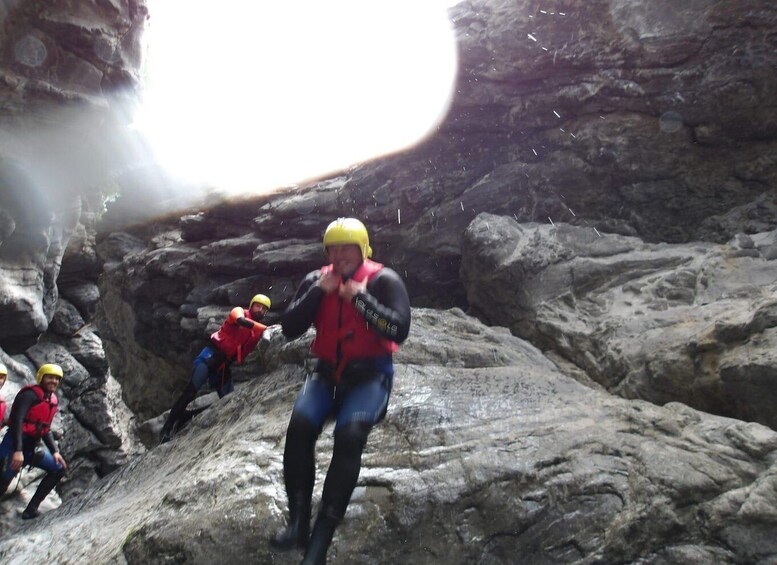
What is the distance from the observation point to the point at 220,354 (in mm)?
8656

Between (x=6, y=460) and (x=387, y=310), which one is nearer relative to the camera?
(x=387, y=310)

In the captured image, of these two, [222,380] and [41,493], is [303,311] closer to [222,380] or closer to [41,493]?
[222,380]

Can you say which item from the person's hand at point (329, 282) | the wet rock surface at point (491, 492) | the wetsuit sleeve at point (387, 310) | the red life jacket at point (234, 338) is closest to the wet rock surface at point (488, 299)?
the wet rock surface at point (491, 492)

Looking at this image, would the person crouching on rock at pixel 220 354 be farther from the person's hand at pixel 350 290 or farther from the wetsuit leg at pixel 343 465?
the wetsuit leg at pixel 343 465

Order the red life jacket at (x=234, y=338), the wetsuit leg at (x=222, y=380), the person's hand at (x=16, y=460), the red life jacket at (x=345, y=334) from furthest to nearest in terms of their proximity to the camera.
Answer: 1. the wetsuit leg at (x=222, y=380)
2. the red life jacket at (x=234, y=338)
3. the person's hand at (x=16, y=460)
4. the red life jacket at (x=345, y=334)

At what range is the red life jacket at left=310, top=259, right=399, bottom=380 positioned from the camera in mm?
3865

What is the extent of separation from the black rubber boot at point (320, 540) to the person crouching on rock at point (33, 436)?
23.1 ft

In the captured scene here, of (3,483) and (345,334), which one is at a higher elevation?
(345,334)

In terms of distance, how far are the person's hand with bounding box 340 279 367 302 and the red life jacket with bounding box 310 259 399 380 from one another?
103mm

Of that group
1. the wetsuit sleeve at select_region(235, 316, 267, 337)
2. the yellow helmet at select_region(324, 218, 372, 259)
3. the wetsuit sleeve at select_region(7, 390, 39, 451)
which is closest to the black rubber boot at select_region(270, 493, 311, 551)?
the yellow helmet at select_region(324, 218, 372, 259)

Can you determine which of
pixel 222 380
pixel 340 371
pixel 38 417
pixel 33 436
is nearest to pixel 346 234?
pixel 340 371

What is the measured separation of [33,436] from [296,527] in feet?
23.8

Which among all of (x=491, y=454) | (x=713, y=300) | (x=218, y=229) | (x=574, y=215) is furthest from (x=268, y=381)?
(x=218, y=229)

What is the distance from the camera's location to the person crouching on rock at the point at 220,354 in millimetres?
8398
